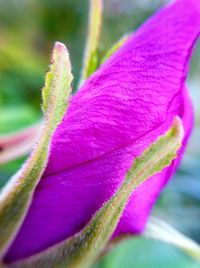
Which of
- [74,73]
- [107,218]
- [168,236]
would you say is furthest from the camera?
[74,73]

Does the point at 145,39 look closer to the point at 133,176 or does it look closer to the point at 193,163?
the point at 133,176

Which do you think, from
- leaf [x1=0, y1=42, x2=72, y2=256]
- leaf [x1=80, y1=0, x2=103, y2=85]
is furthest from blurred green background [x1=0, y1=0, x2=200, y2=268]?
leaf [x1=0, y1=42, x2=72, y2=256]

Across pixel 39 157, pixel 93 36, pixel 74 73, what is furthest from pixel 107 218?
pixel 74 73

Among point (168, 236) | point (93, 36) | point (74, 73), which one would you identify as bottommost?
point (168, 236)

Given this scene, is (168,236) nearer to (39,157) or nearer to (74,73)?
(39,157)

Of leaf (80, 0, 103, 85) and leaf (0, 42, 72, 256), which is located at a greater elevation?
leaf (80, 0, 103, 85)

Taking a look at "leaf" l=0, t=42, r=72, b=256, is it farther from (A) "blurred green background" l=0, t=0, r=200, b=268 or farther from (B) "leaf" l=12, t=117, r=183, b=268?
(A) "blurred green background" l=0, t=0, r=200, b=268
